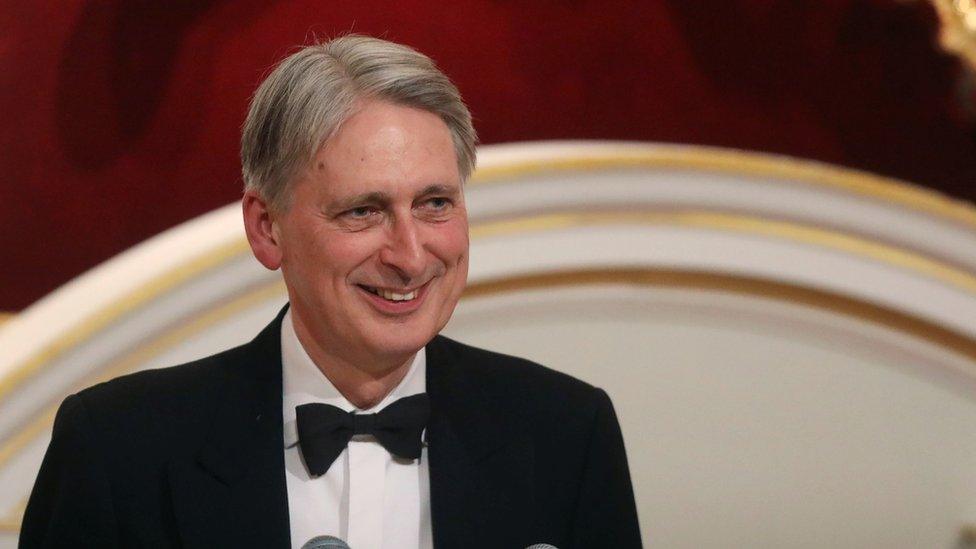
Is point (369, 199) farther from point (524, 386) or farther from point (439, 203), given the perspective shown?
point (524, 386)

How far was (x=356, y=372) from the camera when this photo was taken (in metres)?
1.35

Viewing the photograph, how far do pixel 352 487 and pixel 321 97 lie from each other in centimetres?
42

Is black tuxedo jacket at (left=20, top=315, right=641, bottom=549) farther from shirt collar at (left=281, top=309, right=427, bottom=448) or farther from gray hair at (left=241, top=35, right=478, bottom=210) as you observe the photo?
gray hair at (left=241, top=35, right=478, bottom=210)

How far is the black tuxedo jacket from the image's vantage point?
51.0 inches

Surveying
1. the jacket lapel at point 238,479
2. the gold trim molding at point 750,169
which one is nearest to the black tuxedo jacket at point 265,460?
the jacket lapel at point 238,479

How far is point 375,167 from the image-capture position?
1.23m

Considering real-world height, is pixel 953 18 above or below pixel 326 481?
above

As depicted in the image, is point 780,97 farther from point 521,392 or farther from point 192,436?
point 192,436

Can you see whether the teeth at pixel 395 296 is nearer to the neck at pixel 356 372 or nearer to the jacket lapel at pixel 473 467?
the neck at pixel 356 372

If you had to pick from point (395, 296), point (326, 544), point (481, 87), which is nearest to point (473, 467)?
point (395, 296)

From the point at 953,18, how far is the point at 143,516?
139 centimetres

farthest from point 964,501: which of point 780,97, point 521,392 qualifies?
point 521,392

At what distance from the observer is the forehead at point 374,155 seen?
48.4 inches

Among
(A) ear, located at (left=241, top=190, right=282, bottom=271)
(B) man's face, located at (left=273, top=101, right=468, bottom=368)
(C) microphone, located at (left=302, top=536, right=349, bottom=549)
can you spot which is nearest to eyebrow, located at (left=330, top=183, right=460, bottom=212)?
(B) man's face, located at (left=273, top=101, right=468, bottom=368)
